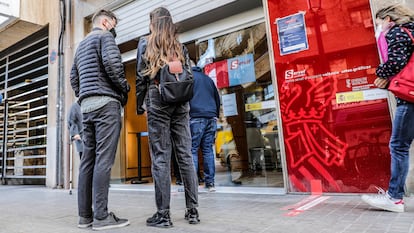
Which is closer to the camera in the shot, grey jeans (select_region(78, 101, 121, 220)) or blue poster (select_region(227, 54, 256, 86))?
grey jeans (select_region(78, 101, 121, 220))

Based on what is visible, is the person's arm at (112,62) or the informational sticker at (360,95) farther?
the informational sticker at (360,95)

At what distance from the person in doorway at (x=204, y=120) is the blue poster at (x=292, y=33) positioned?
119 cm

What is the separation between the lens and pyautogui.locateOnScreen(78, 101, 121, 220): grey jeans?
8.20 ft

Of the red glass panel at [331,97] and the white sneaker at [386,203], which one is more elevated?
the red glass panel at [331,97]

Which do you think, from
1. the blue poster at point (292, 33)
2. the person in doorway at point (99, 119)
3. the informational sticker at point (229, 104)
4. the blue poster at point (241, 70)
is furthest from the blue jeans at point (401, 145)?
the informational sticker at point (229, 104)

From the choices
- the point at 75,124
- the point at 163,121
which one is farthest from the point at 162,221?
the point at 75,124

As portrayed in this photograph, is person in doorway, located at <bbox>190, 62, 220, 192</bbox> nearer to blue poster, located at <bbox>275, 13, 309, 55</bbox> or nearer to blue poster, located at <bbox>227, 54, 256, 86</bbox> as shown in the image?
blue poster, located at <bbox>227, 54, 256, 86</bbox>

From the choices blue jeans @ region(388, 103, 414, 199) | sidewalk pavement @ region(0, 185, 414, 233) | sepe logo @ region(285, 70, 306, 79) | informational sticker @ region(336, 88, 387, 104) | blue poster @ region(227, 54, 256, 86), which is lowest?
sidewalk pavement @ region(0, 185, 414, 233)

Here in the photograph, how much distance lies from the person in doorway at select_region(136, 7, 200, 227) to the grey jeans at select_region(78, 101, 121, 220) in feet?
0.92

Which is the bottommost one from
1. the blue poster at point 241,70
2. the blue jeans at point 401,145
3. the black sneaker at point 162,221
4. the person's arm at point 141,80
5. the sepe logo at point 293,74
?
the black sneaker at point 162,221

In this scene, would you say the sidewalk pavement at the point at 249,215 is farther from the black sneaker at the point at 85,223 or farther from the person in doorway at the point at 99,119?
the person in doorway at the point at 99,119

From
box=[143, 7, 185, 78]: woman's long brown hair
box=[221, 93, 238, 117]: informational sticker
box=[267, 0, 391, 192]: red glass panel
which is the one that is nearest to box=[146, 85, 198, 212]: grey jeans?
box=[143, 7, 185, 78]: woman's long brown hair

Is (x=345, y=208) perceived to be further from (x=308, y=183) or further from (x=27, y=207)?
(x=27, y=207)

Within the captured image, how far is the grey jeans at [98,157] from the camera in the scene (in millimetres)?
2500
